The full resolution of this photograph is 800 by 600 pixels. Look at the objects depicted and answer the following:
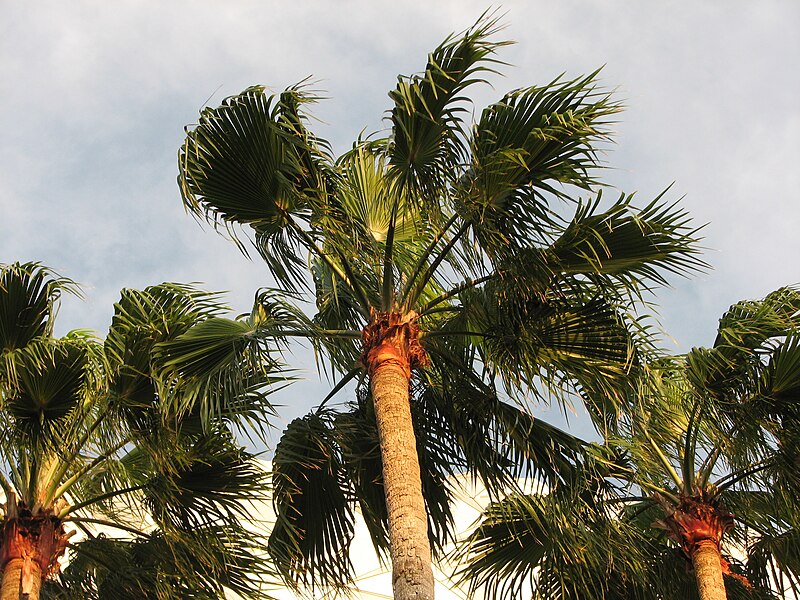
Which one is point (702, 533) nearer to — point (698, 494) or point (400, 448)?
point (698, 494)

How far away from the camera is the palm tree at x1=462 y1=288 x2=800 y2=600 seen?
30.4ft

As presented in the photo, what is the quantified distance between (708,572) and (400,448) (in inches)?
135

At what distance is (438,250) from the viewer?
9.02 meters

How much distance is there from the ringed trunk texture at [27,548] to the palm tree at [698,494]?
3492 millimetres

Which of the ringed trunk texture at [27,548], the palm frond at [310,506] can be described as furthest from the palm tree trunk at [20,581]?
the palm frond at [310,506]

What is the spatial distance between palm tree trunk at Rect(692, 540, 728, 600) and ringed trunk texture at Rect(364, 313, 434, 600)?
10.0 feet

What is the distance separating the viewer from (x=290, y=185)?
8.78 metres

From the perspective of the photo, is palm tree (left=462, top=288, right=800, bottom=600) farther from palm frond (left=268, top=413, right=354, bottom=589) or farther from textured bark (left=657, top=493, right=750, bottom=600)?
palm frond (left=268, top=413, right=354, bottom=589)

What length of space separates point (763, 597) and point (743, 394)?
7.78ft

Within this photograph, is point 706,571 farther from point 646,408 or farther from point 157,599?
point 157,599

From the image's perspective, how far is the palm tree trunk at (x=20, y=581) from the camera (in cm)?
906

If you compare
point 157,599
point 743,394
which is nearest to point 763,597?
point 743,394

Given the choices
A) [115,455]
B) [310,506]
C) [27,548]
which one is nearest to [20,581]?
[27,548]

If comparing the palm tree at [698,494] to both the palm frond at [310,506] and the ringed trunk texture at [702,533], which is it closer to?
the ringed trunk texture at [702,533]
